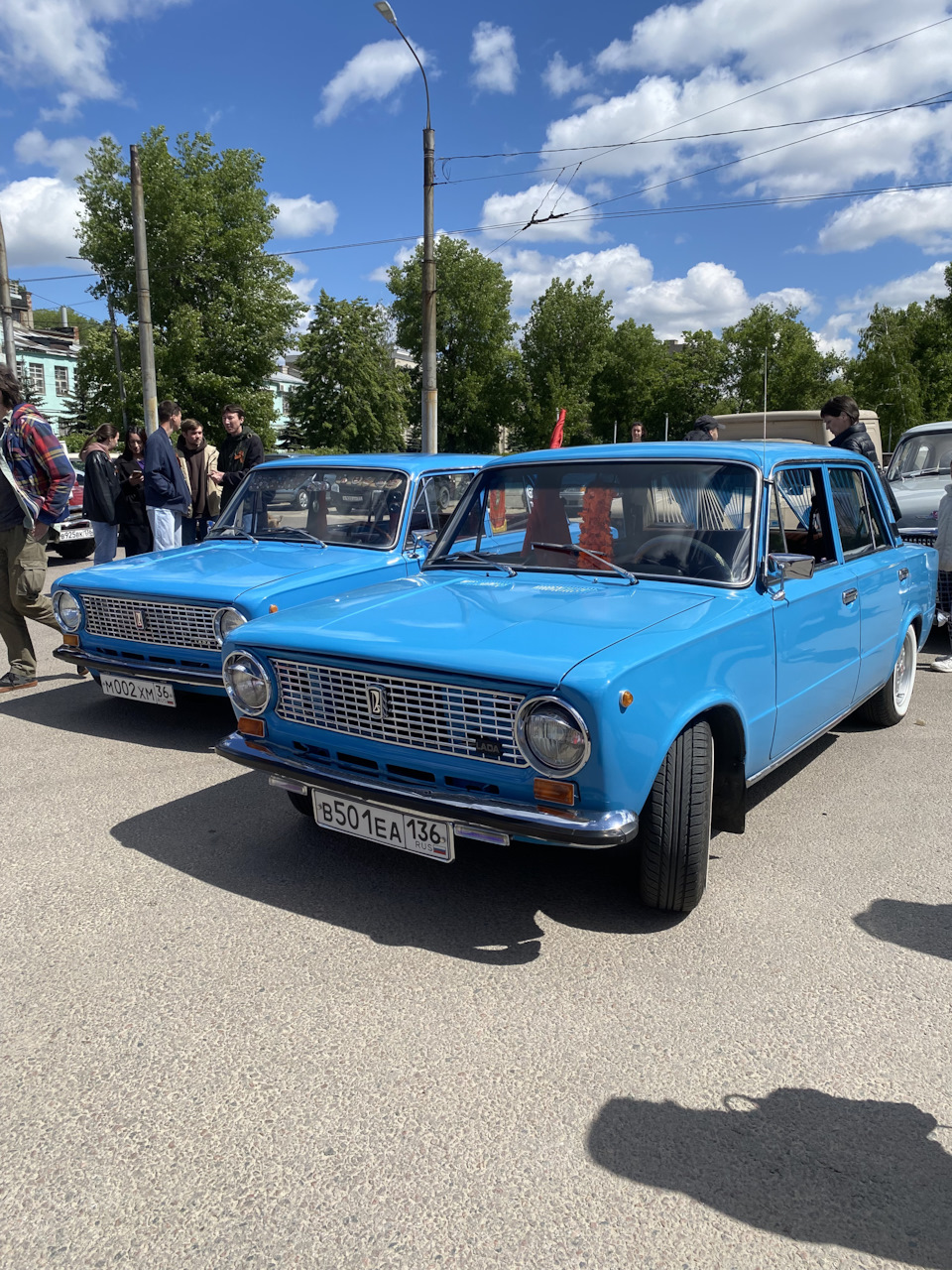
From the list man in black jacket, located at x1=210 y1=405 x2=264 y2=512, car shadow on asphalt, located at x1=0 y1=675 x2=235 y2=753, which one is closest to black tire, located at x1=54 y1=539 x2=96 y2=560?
man in black jacket, located at x1=210 y1=405 x2=264 y2=512

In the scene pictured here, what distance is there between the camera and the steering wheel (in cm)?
388

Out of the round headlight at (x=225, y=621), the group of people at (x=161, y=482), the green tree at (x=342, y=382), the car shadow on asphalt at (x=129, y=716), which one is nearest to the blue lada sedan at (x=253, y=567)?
the round headlight at (x=225, y=621)

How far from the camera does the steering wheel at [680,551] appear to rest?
3.88 metres

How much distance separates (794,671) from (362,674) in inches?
72.6

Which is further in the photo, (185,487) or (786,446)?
(185,487)

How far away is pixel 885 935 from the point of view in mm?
3354

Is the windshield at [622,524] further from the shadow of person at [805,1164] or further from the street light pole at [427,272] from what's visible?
the street light pole at [427,272]

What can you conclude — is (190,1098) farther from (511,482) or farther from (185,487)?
(185,487)

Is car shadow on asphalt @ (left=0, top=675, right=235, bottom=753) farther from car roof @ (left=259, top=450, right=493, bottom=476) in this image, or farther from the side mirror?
the side mirror

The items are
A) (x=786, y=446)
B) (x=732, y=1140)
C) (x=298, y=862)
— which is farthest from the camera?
(x=786, y=446)

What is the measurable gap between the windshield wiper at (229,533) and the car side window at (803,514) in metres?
3.89

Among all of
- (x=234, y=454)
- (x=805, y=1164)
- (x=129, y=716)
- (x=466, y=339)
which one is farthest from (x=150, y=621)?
(x=466, y=339)

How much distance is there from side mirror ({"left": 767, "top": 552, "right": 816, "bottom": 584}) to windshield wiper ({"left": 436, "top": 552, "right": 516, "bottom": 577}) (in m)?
1.08

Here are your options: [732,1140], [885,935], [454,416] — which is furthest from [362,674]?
[454,416]
